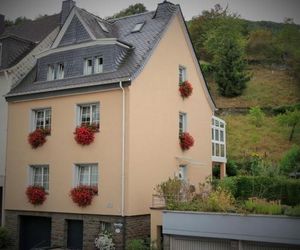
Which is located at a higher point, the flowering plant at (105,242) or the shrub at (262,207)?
the shrub at (262,207)

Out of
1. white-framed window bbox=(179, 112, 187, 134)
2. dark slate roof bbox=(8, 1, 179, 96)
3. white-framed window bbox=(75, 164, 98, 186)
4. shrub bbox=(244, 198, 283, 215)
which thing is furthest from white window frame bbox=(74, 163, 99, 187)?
shrub bbox=(244, 198, 283, 215)

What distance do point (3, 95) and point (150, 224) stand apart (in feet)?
29.1

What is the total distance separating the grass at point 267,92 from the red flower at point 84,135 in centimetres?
3374

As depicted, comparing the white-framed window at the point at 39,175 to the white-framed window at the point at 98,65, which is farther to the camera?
the white-framed window at the point at 39,175

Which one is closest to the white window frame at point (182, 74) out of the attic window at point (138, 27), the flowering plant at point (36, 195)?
the attic window at point (138, 27)

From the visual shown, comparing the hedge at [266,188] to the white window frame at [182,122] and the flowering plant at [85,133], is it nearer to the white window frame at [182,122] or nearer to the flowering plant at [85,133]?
the white window frame at [182,122]

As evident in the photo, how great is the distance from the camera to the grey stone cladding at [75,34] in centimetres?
1811

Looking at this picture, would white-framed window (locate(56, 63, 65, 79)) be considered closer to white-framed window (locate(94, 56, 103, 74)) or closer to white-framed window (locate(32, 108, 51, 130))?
white-framed window (locate(32, 108, 51, 130))

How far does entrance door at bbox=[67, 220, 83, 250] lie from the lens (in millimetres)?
16656

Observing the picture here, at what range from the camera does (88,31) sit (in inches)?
704

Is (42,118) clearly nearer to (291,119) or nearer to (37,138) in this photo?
(37,138)

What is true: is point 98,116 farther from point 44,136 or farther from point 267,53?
point 267,53

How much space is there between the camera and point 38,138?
17859mm

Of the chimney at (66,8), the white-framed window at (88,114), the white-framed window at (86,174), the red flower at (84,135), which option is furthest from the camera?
the chimney at (66,8)
